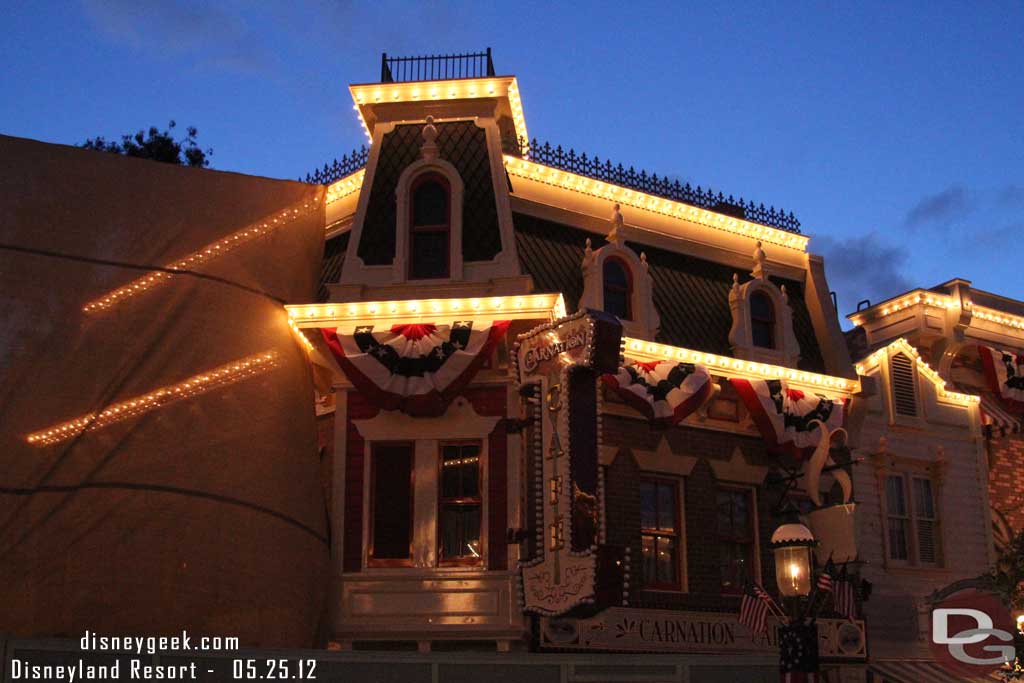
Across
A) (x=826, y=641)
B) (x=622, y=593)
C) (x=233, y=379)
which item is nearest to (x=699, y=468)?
(x=826, y=641)

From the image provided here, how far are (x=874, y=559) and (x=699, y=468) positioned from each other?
162 inches

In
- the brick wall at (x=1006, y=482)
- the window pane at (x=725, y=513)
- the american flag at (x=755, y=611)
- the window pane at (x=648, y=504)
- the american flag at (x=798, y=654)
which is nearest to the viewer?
the american flag at (x=798, y=654)

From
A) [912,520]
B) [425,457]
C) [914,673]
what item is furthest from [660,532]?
[912,520]

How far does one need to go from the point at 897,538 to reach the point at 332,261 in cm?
1108

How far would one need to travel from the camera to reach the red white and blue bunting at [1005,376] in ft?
80.0

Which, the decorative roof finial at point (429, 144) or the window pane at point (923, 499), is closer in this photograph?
the decorative roof finial at point (429, 144)

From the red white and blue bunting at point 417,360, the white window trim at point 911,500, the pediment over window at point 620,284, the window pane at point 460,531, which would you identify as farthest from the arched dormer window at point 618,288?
the white window trim at point 911,500

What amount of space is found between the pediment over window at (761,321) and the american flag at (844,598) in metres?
3.73

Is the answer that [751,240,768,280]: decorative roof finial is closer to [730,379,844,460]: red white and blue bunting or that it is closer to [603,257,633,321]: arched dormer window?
[730,379,844,460]: red white and blue bunting

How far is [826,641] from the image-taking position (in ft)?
63.2

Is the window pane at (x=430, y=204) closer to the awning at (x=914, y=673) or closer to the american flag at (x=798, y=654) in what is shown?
the american flag at (x=798, y=654)

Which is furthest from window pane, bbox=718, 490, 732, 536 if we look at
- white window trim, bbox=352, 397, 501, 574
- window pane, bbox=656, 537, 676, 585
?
white window trim, bbox=352, 397, 501, 574

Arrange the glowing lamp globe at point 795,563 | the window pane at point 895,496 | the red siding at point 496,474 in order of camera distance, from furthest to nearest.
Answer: the window pane at point 895,496, the red siding at point 496,474, the glowing lamp globe at point 795,563

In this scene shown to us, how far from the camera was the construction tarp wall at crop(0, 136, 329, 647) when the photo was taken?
52.0 ft
